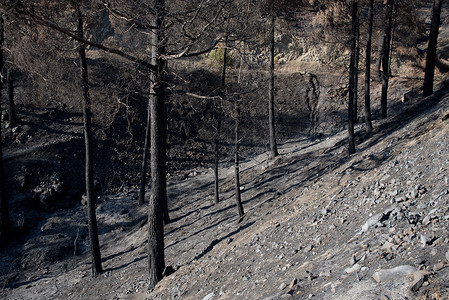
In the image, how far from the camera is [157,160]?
30.6 ft

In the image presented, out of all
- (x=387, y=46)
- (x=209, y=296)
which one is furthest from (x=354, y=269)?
(x=387, y=46)

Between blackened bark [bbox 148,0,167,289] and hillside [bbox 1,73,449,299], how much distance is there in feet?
1.94

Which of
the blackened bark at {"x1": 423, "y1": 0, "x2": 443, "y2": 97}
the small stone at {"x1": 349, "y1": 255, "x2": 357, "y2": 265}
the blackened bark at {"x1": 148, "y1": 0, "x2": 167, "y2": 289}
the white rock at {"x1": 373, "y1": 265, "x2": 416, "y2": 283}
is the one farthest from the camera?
the blackened bark at {"x1": 423, "y1": 0, "x2": 443, "y2": 97}

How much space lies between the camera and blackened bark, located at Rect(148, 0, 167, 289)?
29.1 feet

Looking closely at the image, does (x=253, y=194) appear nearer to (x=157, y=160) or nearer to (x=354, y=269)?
(x=157, y=160)

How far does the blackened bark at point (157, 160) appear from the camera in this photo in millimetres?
8867

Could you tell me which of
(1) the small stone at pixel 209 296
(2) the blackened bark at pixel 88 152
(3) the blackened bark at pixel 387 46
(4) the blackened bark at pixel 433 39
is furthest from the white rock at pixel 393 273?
(3) the blackened bark at pixel 387 46

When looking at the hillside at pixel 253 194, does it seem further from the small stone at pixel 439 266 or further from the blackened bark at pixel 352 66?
the blackened bark at pixel 352 66

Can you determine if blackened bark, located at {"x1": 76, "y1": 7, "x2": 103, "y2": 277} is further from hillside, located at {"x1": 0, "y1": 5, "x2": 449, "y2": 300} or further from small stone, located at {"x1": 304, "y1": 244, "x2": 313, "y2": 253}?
small stone, located at {"x1": 304, "y1": 244, "x2": 313, "y2": 253}

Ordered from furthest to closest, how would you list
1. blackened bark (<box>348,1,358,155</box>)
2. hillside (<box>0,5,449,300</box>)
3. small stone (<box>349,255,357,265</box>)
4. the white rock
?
blackened bark (<box>348,1,358,155</box>), hillside (<box>0,5,449,300</box>), small stone (<box>349,255,357,265</box>), the white rock

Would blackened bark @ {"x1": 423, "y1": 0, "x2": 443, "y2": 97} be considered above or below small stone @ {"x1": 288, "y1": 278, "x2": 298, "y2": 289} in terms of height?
above

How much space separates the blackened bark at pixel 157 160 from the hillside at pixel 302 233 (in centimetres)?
59

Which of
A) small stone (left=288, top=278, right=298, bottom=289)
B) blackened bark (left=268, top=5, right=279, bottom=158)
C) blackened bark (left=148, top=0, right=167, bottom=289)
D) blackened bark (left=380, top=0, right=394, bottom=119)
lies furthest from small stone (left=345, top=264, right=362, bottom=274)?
blackened bark (left=380, top=0, right=394, bottom=119)

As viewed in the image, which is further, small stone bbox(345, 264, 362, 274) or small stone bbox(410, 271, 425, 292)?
small stone bbox(345, 264, 362, 274)
